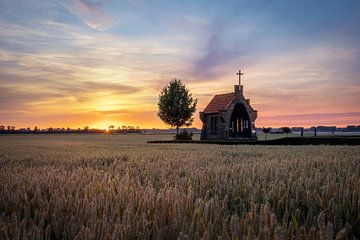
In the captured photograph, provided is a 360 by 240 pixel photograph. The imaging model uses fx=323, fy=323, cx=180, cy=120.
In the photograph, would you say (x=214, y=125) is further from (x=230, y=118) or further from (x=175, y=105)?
(x=175, y=105)

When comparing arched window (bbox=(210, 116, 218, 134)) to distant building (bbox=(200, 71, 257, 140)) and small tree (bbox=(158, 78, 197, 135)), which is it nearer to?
distant building (bbox=(200, 71, 257, 140))

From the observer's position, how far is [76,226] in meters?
2.14

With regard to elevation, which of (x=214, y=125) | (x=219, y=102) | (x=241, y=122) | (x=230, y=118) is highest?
(x=219, y=102)

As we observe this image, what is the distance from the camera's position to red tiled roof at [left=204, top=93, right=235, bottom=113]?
41.6m

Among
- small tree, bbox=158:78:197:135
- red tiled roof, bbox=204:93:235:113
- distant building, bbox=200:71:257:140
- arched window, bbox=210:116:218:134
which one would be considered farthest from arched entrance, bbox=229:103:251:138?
small tree, bbox=158:78:197:135

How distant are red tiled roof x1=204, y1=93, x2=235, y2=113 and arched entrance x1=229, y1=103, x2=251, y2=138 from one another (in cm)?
152

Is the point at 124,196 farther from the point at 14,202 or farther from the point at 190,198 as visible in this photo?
the point at 14,202

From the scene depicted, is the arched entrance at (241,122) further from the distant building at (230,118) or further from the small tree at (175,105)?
the small tree at (175,105)

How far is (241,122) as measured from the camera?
42969 millimetres

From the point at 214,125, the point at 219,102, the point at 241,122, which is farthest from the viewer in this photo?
the point at 219,102

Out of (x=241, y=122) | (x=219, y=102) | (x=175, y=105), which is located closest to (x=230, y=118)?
(x=241, y=122)

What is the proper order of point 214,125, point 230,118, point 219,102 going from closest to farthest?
point 230,118 → point 214,125 → point 219,102

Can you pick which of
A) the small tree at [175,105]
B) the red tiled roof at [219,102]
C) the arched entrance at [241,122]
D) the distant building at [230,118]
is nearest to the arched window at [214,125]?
the distant building at [230,118]

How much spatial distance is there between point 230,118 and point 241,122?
2.70 meters
